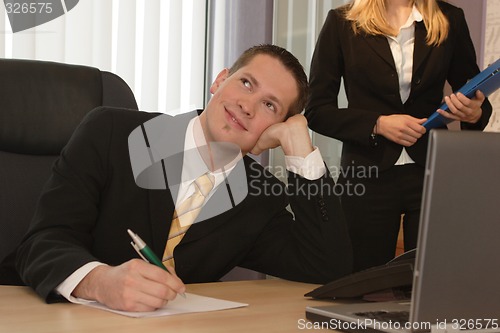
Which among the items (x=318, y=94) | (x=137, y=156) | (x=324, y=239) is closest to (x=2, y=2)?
(x=318, y=94)

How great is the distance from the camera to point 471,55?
2.18 meters

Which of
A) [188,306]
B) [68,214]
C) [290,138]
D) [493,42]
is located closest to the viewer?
[188,306]

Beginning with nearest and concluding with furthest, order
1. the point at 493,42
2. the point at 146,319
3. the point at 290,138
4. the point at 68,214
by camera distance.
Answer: the point at 146,319 → the point at 68,214 → the point at 290,138 → the point at 493,42

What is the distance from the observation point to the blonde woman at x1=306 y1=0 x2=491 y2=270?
6.62ft

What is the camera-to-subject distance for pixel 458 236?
0.77m

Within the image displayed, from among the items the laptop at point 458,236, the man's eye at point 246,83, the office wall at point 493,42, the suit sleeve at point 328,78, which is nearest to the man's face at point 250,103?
the man's eye at point 246,83

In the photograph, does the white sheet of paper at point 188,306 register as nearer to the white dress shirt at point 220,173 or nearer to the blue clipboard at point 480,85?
the white dress shirt at point 220,173

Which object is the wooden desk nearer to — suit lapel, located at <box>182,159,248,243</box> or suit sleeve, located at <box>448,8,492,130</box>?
suit lapel, located at <box>182,159,248,243</box>

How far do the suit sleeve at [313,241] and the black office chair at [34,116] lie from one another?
531 mm

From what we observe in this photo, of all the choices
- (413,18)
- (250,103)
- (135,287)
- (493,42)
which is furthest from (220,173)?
(493,42)

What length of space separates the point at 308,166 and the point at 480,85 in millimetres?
576

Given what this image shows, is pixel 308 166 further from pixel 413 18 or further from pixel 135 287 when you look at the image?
pixel 413 18

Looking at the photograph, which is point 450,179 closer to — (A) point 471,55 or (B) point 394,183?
(B) point 394,183

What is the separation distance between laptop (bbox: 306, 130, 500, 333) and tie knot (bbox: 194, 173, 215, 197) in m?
0.82
